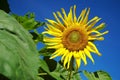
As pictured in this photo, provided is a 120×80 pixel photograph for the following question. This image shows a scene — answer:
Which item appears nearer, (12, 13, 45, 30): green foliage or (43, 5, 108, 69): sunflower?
(12, 13, 45, 30): green foliage

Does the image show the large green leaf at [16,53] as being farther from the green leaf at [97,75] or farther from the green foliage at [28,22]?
the green leaf at [97,75]

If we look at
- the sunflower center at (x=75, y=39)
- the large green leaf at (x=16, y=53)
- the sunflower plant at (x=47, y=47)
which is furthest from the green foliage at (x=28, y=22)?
the large green leaf at (x=16, y=53)

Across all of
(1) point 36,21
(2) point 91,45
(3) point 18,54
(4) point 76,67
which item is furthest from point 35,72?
(2) point 91,45

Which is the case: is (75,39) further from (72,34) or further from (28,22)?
(28,22)

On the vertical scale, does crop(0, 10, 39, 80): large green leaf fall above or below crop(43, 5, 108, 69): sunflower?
below

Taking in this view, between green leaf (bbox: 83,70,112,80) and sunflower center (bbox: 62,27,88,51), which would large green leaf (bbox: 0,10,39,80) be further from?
sunflower center (bbox: 62,27,88,51)

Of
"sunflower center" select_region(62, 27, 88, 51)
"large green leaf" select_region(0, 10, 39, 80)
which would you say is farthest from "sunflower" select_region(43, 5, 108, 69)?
"large green leaf" select_region(0, 10, 39, 80)

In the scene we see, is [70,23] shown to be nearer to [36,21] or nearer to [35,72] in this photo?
[36,21]
